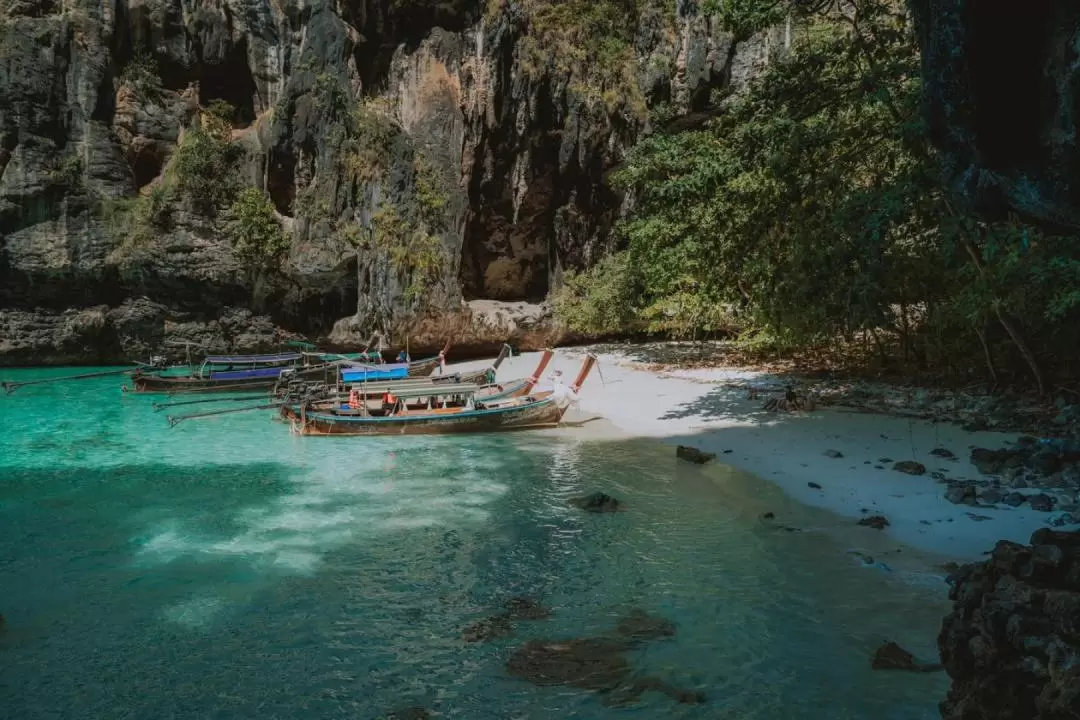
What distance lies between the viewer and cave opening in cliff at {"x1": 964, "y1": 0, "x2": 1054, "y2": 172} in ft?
14.2

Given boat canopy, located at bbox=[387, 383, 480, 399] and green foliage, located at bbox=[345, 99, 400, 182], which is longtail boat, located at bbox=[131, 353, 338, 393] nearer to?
boat canopy, located at bbox=[387, 383, 480, 399]

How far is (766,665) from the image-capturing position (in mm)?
5512

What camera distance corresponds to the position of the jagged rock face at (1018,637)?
3.53 m

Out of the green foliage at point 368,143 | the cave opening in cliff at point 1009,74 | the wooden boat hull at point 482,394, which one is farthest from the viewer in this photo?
the green foliage at point 368,143

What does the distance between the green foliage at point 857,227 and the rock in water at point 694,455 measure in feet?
14.2

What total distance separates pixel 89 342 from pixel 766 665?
33538 mm

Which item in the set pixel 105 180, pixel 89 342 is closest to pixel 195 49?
pixel 105 180

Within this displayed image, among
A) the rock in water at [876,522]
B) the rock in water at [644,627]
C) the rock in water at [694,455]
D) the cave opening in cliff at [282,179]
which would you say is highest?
the cave opening in cliff at [282,179]

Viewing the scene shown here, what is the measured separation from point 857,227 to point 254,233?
24.4m

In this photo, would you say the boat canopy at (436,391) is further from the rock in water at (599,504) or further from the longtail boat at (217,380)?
the longtail boat at (217,380)

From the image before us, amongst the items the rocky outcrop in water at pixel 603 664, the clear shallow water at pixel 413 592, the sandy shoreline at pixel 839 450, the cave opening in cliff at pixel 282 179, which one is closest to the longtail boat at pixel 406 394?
the sandy shoreline at pixel 839 450

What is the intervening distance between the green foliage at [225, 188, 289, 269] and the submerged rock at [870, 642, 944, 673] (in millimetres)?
28225

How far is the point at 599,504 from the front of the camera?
9.65 meters

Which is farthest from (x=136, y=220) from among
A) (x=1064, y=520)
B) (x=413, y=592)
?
(x=1064, y=520)
